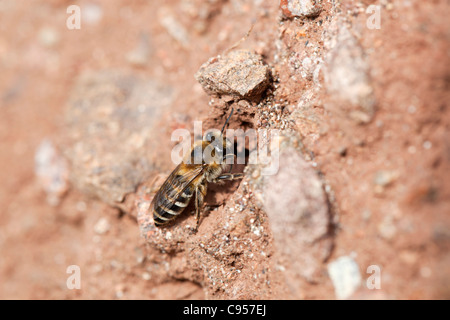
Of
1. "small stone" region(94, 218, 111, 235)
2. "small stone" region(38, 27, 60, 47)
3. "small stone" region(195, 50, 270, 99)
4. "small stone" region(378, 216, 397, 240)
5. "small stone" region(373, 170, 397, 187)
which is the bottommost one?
"small stone" region(94, 218, 111, 235)

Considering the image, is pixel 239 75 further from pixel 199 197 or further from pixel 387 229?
pixel 387 229

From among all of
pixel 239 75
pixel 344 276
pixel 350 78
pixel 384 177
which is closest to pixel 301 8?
pixel 239 75

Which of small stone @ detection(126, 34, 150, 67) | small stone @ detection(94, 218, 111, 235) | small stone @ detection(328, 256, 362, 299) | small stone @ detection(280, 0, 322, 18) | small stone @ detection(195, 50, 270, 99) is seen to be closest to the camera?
small stone @ detection(328, 256, 362, 299)

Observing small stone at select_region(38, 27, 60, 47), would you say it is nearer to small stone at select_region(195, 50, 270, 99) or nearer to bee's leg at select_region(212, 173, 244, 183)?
small stone at select_region(195, 50, 270, 99)

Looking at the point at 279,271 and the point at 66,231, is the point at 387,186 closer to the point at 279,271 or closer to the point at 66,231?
the point at 279,271

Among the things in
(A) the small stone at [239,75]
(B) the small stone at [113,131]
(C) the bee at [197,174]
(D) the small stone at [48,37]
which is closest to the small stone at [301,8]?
(A) the small stone at [239,75]

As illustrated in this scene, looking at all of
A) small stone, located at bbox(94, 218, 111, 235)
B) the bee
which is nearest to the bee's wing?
the bee

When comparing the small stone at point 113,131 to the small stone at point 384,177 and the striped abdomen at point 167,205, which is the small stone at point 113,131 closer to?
the striped abdomen at point 167,205
